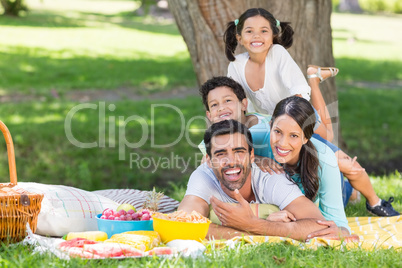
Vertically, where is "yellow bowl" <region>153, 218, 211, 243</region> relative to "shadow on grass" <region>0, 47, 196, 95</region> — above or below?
below

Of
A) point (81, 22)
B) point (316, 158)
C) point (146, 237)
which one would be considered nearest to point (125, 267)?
point (146, 237)

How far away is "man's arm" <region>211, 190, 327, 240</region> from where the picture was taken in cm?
366

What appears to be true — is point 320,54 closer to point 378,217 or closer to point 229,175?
point 378,217

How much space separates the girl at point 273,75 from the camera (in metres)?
4.40

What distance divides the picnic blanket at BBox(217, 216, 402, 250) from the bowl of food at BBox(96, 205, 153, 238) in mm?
557

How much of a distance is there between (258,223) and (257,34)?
1.58 m

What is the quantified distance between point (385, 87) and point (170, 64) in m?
4.98

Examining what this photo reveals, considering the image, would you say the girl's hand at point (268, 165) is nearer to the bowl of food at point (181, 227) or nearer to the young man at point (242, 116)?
the young man at point (242, 116)

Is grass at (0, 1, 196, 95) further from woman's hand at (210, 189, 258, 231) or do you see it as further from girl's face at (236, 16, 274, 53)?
woman's hand at (210, 189, 258, 231)

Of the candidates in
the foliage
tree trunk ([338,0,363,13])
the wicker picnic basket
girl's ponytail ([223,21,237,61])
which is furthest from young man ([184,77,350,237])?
tree trunk ([338,0,363,13])

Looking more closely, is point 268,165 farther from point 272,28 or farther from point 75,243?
point 75,243

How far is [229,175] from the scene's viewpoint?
151 inches

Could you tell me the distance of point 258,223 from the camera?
368 cm

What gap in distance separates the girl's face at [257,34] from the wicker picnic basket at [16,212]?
203 centimetres
